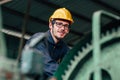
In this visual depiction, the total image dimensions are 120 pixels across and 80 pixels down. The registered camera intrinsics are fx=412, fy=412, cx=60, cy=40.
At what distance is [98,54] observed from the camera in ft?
6.95

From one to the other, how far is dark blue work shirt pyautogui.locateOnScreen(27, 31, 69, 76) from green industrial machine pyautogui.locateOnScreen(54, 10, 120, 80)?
1663mm

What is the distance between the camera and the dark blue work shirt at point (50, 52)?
13.9 ft

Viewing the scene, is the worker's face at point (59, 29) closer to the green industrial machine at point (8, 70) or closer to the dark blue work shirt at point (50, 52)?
the dark blue work shirt at point (50, 52)

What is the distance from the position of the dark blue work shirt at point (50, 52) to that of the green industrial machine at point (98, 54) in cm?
166

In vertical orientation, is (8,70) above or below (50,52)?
above

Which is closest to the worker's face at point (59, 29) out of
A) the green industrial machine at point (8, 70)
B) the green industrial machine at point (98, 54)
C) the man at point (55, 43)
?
the man at point (55, 43)

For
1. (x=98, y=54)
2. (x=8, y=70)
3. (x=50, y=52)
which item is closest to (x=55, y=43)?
(x=50, y=52)

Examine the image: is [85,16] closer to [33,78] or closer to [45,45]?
[45,45]

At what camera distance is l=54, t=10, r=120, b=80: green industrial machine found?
2.16m

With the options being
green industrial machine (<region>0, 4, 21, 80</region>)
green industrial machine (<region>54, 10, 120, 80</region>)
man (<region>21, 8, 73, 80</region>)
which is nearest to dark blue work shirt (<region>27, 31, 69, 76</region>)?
man (<region>21, 8, 73, 80</region>)

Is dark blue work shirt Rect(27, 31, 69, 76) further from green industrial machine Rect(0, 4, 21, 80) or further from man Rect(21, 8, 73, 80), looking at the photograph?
green industrial machine Rect(0, 4, 21, 80)

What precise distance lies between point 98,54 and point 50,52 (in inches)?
92.2

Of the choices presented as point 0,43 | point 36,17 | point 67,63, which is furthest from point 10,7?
point 0,43

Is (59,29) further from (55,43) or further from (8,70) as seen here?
(8,70)
